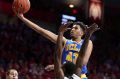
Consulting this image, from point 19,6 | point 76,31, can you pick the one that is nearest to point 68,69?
point 76,31

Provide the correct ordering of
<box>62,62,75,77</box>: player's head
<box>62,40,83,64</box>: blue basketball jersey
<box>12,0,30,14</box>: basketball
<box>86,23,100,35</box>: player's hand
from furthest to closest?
1. <box>62,40,83,64</box>: blue basketball jersey
2. <box>12,0,30,14</box>: basketball
3. <box>86,23,100,35</box>: player's hand
4. <box>62,62,75,77</box>: player's head

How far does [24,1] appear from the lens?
273 inches

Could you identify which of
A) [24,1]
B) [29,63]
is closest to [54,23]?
[29,63]

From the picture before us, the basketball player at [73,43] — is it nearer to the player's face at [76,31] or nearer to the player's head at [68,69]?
the player's face at [76,31]

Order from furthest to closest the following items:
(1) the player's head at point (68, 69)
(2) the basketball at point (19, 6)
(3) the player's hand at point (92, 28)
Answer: (2) the basketball at point (19, 6) → (3) the player's hand at point (92, 28) → (1) the player's head at point (68, 69)

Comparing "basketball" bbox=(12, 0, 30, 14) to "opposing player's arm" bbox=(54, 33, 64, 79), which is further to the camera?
"basketball" bbox=(12, 0, 30, 14)

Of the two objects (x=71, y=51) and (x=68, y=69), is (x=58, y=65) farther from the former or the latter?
(x=71, y=51)

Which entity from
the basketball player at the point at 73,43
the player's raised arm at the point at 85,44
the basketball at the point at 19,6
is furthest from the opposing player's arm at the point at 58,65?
the basketball at the point at 19,6

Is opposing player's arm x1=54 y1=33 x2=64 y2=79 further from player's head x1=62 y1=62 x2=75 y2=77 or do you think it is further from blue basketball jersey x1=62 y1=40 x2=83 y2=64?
blue basketball jersey x1=62 y1=40 x2=83 y2=64

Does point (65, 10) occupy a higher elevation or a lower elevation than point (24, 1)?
lower

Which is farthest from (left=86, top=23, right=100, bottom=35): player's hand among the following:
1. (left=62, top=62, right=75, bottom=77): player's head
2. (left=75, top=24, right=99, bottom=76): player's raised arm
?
(left=62, top=62, right=75, bottom=77): player's head

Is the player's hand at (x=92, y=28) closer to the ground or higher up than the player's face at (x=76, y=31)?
higher up

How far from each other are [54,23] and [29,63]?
567 centimetres

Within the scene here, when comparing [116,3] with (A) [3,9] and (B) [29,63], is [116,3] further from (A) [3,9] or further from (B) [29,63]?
(B) [29,63]
